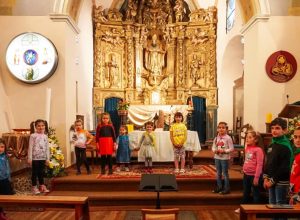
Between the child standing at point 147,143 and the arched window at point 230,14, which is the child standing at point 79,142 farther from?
the arched window at point 230,14

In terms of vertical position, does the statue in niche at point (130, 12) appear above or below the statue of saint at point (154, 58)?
above

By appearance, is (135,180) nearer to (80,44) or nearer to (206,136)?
(80,44)

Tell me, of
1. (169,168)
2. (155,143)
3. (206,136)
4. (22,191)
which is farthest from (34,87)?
(206,136)

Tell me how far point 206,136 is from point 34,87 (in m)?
7.18

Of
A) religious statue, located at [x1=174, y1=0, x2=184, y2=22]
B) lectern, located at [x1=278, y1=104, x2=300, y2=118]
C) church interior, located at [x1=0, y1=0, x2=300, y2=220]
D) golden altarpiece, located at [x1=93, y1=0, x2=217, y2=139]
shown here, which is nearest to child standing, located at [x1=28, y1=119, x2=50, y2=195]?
church interior, located at [x1=0, y1=0, x2=300, y2=220]

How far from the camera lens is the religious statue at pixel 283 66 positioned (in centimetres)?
739

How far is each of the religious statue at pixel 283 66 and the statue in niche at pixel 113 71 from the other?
23.0 feet

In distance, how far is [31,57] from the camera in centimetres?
736

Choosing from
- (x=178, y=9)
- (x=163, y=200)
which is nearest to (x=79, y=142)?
(x=163, y=200)

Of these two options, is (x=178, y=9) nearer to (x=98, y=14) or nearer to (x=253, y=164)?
(x=98, y=14)

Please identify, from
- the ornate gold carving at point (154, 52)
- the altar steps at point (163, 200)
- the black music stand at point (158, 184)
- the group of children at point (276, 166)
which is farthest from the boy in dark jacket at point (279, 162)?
the ornate gold carving at point (154, 52)

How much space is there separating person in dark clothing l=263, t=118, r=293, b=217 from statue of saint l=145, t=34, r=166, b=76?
9.49 m

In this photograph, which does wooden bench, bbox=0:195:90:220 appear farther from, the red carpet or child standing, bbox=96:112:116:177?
child standing, bbox=96:112:116:177

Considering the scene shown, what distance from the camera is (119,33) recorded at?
13.4 meters
